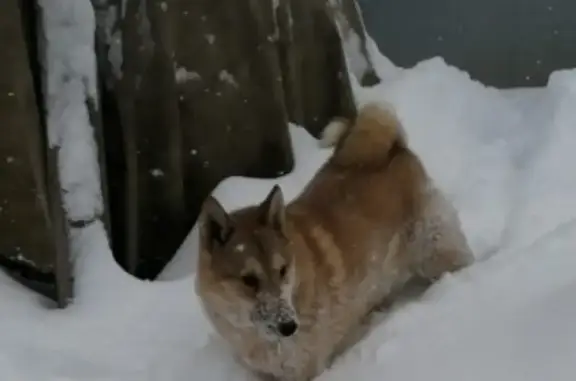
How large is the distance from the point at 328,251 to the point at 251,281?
0.30m

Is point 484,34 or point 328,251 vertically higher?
point 328,251

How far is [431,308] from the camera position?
2320 millimetres

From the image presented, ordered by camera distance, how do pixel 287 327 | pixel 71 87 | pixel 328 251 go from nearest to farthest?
pixel 287 327 < pixel 328 251 < pixel 71 87

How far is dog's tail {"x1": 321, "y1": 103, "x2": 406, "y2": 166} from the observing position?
2.50 m

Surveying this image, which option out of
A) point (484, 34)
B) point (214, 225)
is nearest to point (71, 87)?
point (214, 225)

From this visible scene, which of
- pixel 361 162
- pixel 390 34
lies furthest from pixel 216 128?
pixel 390 34

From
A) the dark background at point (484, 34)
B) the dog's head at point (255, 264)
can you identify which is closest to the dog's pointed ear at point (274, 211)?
the dog's head at point (255, 264)

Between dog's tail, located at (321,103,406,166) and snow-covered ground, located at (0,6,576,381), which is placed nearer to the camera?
snow-covered ground, located at (0,6,576,381)

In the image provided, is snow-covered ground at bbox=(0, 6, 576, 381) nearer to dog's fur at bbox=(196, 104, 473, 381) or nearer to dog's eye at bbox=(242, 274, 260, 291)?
dog's fur at bbox=(196, 104, 473, 381)

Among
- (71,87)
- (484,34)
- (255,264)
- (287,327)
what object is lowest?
(484,34)

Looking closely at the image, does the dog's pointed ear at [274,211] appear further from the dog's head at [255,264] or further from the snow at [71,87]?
the snow at [71,87]

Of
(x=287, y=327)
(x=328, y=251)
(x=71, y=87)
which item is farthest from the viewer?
(x=71, y=87)

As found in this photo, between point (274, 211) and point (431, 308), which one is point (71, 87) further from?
point (431, 308)

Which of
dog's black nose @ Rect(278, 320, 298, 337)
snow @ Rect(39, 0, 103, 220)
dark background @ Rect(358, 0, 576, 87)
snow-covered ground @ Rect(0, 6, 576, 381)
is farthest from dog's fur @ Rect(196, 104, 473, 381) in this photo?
dark background @ Rect(358, 0, 576, 87)
